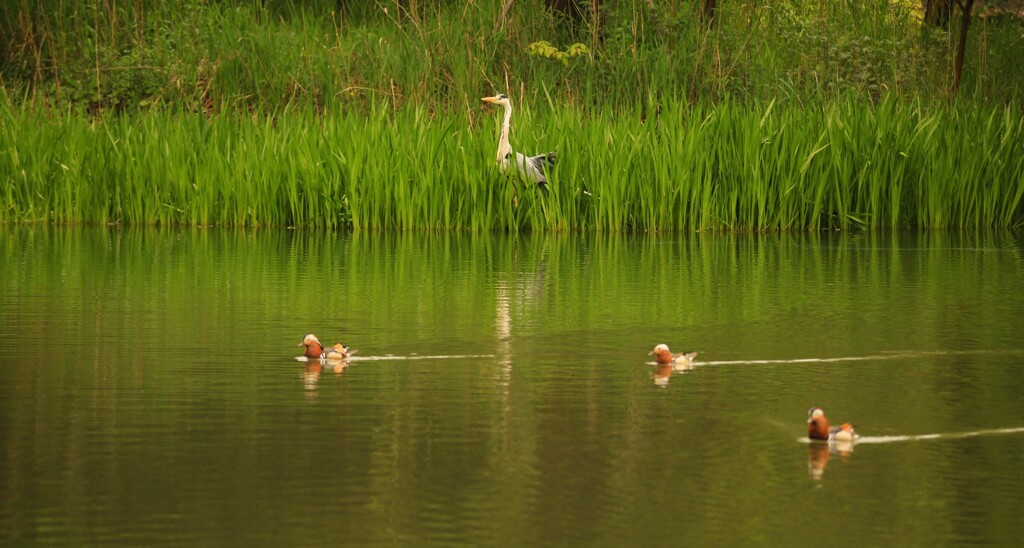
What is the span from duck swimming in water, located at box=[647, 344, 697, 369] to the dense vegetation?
8285 millimetres

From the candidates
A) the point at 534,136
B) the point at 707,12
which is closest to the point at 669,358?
the point at 534,136

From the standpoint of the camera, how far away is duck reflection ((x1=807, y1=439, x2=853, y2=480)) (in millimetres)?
4785

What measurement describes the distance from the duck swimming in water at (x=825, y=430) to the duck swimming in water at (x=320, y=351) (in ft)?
7.29

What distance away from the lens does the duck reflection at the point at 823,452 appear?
15.7 ft

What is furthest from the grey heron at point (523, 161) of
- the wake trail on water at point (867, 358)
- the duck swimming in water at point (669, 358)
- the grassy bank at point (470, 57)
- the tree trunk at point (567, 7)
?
the duck swimming in water at point (669, 358)

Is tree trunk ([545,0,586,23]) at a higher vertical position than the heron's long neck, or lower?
higher

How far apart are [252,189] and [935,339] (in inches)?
357

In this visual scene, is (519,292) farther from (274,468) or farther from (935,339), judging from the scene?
(274,468)

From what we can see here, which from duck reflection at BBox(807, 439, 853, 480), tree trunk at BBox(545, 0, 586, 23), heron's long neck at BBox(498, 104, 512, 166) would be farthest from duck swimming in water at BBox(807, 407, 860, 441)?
tree trunk at BBox(545, 0, 586, 23)

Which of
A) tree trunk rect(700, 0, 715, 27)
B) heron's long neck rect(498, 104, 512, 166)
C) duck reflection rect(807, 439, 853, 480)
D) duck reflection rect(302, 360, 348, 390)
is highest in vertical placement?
tree trunk rect(700, 0, 715, 27)

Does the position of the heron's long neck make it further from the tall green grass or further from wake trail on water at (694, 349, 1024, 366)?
wake trail on water at (694, 349, 1024, 366)

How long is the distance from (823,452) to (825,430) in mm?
114

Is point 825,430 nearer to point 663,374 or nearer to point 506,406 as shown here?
point 506,406

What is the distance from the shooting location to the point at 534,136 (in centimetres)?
1552
